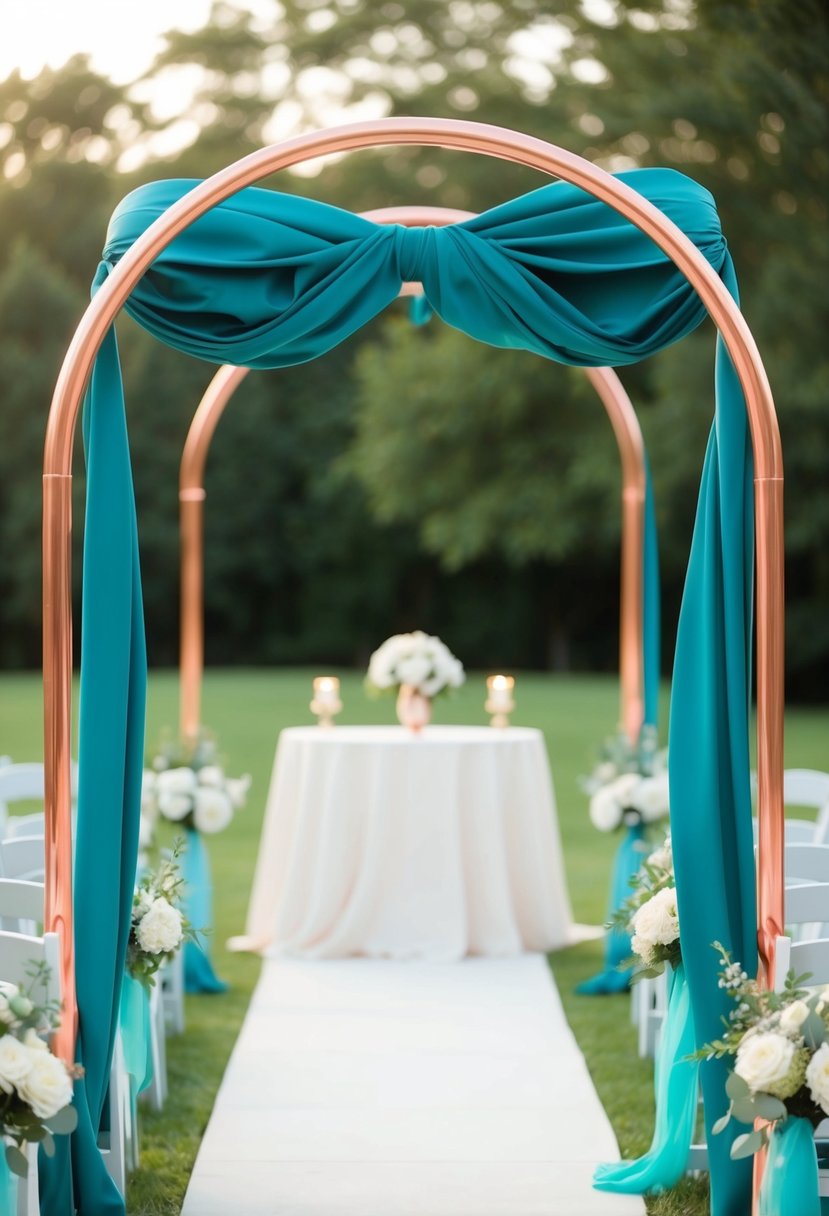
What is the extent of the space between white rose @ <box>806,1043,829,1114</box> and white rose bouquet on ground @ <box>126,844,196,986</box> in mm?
1635

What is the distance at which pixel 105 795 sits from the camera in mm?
3518

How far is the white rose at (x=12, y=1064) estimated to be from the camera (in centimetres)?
274

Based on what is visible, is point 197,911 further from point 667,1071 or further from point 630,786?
point 667,1071

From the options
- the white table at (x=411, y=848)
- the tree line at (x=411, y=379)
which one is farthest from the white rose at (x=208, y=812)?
the tree line at (x=411, y=379)

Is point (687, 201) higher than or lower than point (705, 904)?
higher

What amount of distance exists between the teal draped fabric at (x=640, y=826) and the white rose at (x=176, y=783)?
1.79m

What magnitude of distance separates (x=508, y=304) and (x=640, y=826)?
9.43 ft

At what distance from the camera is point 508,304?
12.6 ft

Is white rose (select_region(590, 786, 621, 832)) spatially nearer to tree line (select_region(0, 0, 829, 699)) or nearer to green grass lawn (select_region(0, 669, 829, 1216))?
green grass lawn (select_region(0, 669, 829, 1216))

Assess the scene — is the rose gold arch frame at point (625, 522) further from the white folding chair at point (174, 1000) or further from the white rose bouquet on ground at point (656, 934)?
the white rose bouquet on ground at point (656, 934)

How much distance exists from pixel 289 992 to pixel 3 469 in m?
20.5

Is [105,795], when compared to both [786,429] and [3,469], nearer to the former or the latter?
[786,429]

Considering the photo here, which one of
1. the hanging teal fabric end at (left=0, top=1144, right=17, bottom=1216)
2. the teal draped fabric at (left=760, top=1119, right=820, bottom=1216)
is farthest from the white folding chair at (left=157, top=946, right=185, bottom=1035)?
the teal draped fabric at (left=760, top=1119, right=820, bottom=1216)

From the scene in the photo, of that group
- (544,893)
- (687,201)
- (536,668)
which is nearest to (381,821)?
(544,893)
